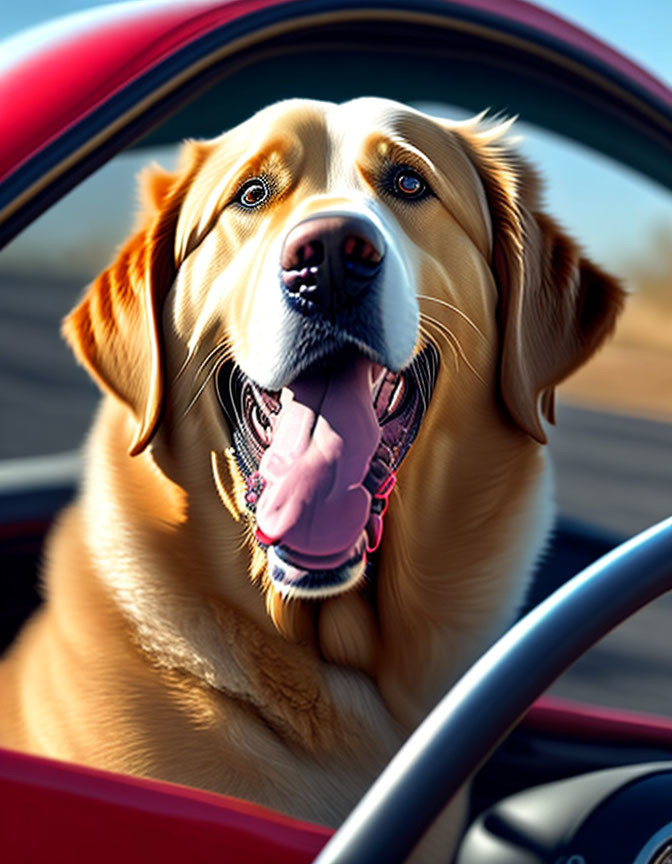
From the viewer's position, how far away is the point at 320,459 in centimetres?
146

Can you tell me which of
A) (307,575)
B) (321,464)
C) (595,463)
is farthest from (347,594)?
(595,463)

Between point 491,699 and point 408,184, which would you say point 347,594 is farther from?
point 491,699

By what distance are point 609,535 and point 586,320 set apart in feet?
2.79

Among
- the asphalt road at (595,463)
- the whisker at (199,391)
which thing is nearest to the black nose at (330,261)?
the whisker at (199,391)

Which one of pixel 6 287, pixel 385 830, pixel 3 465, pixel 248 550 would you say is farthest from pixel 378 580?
pixel 6 287

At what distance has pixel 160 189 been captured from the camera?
1.65 m

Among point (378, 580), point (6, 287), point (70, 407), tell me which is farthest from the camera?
point (6, 287)

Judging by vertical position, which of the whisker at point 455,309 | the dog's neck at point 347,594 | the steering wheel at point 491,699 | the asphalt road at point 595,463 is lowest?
the asphalt road at point 595,463

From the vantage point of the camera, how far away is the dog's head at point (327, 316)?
4.83 ft

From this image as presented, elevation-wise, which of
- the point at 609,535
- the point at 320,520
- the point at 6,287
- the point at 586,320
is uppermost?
the point at 586,320

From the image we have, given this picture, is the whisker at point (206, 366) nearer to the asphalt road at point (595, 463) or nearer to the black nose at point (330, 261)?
the black nose at point (330, 261)

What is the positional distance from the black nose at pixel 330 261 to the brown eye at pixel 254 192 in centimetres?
20

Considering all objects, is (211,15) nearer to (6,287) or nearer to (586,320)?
(586,320)

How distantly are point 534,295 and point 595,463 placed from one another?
2276 millimetres
